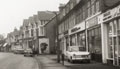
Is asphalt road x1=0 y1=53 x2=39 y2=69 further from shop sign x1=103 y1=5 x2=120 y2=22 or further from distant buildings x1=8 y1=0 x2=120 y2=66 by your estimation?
shop sign x1=103 y1=5 x2=120 y2=22

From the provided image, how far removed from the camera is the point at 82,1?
39.0m

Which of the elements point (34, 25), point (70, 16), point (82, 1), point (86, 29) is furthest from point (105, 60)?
point (34, 25)

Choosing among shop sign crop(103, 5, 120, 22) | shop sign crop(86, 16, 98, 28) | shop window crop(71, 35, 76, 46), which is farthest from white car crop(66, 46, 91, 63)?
shop window crop(71, 35, 76, 46)

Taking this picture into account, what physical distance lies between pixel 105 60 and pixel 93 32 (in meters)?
5.84

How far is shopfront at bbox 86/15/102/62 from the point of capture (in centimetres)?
3076

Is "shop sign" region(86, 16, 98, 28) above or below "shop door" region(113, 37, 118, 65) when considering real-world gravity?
above

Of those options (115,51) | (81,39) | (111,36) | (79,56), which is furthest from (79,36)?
(115,51)

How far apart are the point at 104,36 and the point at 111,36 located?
1936mm

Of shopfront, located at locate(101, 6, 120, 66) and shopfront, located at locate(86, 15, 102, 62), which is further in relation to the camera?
shopfront, located at locate(86, 15, 102, 62)

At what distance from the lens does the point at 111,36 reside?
86.7 ft

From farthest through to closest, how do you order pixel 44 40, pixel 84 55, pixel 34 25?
pixel 34 25 → pixel 44 40 → pixel 84 55

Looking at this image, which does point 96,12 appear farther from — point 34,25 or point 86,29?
point 34,25

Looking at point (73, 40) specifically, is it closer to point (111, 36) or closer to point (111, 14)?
point (111, 36)

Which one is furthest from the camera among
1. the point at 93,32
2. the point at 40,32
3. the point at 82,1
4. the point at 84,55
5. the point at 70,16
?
the point at 40,32
